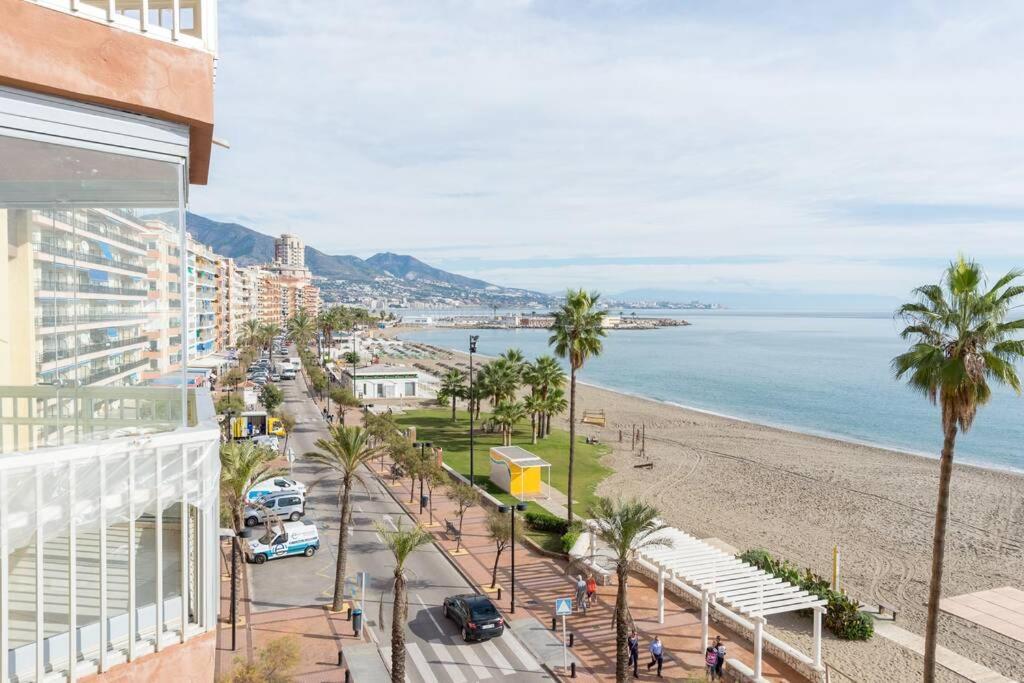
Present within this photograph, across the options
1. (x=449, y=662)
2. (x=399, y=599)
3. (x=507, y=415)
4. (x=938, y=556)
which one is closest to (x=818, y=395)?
(x=507, y=415)

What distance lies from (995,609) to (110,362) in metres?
27.3

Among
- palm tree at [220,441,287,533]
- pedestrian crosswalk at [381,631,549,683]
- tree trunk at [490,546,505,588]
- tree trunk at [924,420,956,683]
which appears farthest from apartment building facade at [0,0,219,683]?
tree trunk at [490,546,505,588]

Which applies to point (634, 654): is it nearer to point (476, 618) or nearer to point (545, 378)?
point (476, 618)

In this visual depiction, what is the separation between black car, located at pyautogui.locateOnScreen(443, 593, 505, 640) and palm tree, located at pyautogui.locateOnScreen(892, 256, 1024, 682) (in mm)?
10305

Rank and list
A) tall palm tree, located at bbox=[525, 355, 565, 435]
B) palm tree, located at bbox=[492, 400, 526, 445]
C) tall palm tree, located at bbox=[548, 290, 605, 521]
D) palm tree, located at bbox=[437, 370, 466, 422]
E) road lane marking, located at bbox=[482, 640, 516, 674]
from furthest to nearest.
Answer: palm tree, located at bbox=[437, 370, 466, 422]
tall palm tree, located at bbox=[525, 355, 565, 435]
palm tree, located at bbox=[492, 400, 526, 445]
tall palm tree, located at bbox=[548, 290, 605, 521]
road lane marking, located at bbox=[482, 640, 516, 674]

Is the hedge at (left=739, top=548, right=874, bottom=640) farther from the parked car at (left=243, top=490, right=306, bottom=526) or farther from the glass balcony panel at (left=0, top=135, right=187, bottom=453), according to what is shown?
the glass balcony panel at (left=0, top=135, right=187, bottom=453)

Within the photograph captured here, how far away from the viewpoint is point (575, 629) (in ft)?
63.0

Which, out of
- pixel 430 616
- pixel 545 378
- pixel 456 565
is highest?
pixel 545 378

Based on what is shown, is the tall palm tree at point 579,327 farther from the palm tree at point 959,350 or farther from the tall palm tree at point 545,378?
the tall palm tree at point 545,378

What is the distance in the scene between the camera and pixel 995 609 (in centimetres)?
2233

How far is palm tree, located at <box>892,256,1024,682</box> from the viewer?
548 inches

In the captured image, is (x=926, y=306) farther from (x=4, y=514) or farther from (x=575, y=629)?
(x=4, y=514)

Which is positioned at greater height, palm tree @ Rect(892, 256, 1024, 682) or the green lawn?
palm tree @ Rect(892, 256, 1024, 682)

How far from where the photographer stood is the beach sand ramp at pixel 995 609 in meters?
20.8
